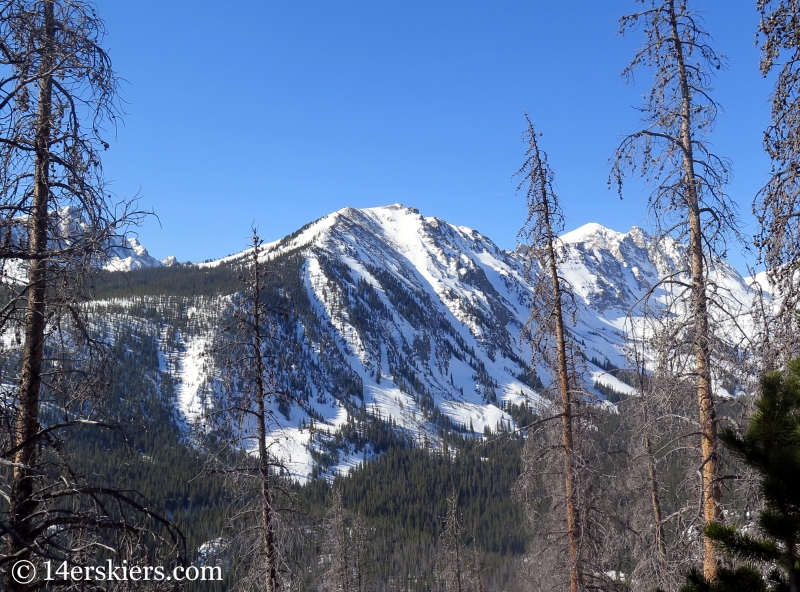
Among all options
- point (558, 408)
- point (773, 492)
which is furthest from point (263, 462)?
point (773, 492)

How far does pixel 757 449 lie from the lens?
5016 mm

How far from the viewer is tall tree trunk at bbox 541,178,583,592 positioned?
11.3 metres

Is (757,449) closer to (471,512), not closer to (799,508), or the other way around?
(799,508)

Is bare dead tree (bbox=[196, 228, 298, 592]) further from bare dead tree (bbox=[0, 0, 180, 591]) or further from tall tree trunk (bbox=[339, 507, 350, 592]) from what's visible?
tall tree trunk (bbox=[339, 507, 350, 592])

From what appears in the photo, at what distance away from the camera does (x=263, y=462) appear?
12109 mm

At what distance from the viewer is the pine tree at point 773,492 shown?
15.3 ft

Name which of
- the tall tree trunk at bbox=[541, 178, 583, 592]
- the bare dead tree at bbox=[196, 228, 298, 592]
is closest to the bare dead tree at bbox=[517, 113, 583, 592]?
the tall tree trunk at bbox=[541, 178, 583, 592]

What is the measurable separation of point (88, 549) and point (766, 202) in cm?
831

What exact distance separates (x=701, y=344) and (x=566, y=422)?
172 inches

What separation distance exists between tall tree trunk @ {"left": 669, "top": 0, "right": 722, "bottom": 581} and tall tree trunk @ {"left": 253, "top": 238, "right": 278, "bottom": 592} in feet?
27.1

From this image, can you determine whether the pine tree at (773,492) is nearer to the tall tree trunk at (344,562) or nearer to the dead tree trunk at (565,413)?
the dead tree trunk at (565,413)

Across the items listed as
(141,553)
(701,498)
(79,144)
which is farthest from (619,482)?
(79,144)

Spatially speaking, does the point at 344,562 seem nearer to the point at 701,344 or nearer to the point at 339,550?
the point at 339,550

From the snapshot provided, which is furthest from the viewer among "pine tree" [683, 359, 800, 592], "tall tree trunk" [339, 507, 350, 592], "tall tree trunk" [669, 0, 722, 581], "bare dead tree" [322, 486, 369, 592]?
"bare dead tree" [322, 486, 369, 592]
